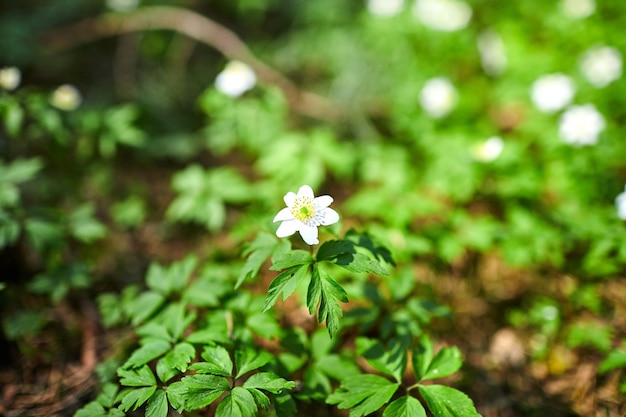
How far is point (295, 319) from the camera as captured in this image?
8.52 feet

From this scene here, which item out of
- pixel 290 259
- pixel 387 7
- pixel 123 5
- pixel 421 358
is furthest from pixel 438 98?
pixel 123 5

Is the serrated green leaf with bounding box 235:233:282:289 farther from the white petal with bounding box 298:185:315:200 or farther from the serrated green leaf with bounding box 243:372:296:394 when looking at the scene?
the serrated green leaf with bounding box 243:372:296:394

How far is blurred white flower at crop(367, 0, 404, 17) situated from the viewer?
4164 millimetres

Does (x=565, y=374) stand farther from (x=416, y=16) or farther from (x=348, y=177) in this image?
(x=416, y=16)

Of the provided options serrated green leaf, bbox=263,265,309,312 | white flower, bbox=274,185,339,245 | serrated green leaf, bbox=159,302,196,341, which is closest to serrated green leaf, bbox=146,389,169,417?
serrated green leaf, bbox=159,302,196,341

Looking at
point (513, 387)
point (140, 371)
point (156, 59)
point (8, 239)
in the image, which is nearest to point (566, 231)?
point (513, 387)

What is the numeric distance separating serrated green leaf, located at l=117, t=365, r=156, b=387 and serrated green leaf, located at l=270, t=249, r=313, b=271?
2.31ft

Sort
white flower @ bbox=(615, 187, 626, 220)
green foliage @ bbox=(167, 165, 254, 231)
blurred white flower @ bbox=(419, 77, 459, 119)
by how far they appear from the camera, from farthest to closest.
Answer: blurred white flower @ bbox=(419, 77, 459, 119)
green foliage @ bbox=(167, 165, 254, 231)
white flower @ bbox=(615, 187, 626, 220)

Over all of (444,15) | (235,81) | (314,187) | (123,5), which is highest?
(123,5)

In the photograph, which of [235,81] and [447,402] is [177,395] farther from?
[235,81]

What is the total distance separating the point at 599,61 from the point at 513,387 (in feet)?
9.43

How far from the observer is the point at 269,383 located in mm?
1562

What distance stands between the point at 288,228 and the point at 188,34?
3251 millimetres

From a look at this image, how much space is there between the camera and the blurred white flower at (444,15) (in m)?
3.96
